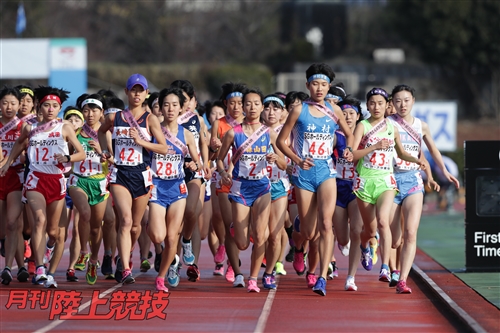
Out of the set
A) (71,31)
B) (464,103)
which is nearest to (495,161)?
(464,103)

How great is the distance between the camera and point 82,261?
587 inches

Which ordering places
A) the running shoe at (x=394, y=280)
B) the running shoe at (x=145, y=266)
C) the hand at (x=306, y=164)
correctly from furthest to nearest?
the running shoe at (x=145, y=266)
the running shoe at (x=394, y=280)
the hand at (x=306, y=164)

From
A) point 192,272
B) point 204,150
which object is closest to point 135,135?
point 204,150

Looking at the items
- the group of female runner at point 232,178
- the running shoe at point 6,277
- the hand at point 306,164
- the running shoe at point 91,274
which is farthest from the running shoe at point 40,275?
the hand at point 306,164

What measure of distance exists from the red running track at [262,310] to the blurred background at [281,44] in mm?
27281

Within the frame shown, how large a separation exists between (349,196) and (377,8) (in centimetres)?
5986

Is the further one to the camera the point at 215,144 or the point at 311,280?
the point at 215,144

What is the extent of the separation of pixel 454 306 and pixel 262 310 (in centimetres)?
195

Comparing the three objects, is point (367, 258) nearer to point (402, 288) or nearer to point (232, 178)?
point (402, 288)

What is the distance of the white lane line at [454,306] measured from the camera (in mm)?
10398

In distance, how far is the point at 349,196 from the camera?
14.0 metres

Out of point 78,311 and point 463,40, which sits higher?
point 463,40

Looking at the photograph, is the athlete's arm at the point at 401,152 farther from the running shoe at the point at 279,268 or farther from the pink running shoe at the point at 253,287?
the running shoe at the point at 279,268

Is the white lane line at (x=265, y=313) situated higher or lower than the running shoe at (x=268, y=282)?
lower
